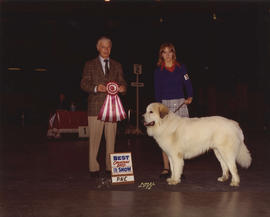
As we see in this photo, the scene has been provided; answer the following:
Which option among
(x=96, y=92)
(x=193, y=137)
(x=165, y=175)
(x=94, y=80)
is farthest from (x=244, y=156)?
(x=94, y=80)

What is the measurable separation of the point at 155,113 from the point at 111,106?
0.83 metres

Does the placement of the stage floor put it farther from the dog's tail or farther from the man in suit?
the man in suit

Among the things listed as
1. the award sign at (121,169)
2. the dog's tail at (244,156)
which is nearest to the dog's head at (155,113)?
the award sign at (121,169)

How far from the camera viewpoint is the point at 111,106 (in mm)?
6160

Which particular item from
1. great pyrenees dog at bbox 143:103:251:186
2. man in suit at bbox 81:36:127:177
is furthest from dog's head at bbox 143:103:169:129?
man in suit at bbox 81:36:127:177

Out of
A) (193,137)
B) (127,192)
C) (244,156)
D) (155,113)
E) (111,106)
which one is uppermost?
(111,106)

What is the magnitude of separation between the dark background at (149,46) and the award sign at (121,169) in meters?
11.4

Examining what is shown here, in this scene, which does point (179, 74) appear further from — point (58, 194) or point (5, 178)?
point (5, 178)

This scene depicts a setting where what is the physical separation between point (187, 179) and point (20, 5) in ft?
37.5

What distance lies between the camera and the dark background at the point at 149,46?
63.0 feet

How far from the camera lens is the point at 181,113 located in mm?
6258

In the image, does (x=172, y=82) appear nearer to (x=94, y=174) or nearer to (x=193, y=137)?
(x=193, y=137)

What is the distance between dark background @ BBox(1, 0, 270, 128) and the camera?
1920cm

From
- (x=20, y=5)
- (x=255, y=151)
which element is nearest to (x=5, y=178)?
(x=255, y=151)
